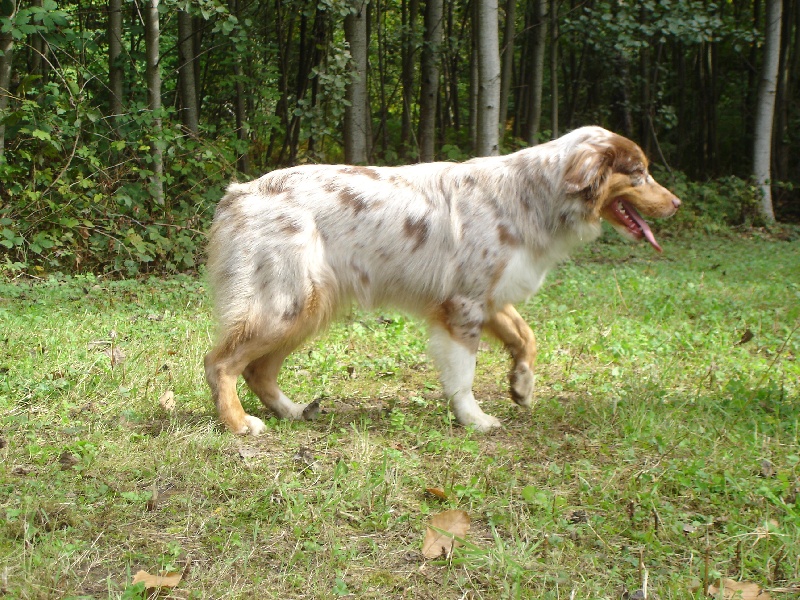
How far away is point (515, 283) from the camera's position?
470 centimetres

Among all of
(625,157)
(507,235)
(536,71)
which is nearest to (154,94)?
(507,235)

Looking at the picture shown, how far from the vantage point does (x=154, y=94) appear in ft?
32.5

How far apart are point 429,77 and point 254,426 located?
1128 cm

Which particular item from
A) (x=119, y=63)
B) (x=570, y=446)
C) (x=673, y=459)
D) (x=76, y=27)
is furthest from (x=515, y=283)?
(x=76, y=27)

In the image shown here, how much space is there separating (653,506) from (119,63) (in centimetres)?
945

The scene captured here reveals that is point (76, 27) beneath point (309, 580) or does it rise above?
above

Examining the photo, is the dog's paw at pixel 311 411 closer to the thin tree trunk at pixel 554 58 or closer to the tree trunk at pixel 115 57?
the tree trunk at pixel 115 57

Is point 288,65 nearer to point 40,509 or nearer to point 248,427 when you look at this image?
point 248,427

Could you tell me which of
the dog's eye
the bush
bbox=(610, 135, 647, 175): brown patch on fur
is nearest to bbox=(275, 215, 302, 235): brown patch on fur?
bbox=(610, 135, 647, 175): brown patch on fur

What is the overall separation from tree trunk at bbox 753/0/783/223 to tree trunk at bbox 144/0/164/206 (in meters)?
11.5

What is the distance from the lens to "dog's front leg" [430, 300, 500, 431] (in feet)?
15.4

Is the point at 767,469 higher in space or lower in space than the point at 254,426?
higher

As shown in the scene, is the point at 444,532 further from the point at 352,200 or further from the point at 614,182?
the point at 614,182

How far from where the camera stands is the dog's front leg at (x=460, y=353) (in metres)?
4.69
